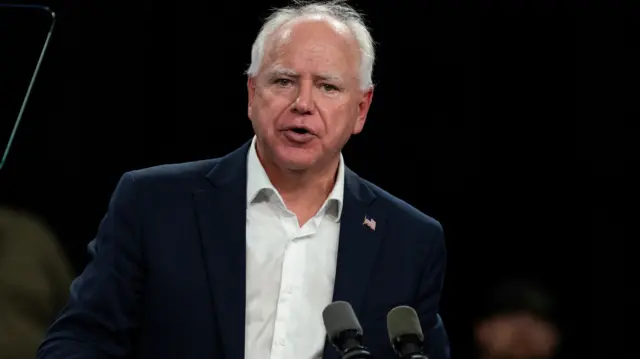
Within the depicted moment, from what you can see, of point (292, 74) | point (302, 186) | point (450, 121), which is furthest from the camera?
point (450, 121)

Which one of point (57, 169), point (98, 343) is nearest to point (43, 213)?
point (57, 169)

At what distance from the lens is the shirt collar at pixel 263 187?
2.23 m

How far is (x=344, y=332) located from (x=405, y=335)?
0.30 feet

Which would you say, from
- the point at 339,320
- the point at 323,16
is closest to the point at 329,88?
the point at 323,16

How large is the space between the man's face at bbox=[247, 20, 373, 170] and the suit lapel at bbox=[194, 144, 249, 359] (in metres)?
0.12

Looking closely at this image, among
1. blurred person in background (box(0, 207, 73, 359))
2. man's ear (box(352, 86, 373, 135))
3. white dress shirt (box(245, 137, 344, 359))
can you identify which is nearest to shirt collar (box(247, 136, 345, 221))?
white dress shirt (box(245, 137, 344, 359))

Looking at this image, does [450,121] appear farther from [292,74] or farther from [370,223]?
[292,74]

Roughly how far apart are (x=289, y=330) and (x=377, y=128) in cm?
127

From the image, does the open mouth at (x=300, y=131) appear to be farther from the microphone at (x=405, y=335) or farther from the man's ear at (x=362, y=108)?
the microphone at (x=405, y=335)

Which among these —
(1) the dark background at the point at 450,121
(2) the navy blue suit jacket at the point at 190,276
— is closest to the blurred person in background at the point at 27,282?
(1) the dark background at the point at 450,121

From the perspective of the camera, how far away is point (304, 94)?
7.01ft

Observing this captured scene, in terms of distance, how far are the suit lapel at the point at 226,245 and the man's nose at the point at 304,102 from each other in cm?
22

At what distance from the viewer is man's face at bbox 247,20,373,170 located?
215 centimetres

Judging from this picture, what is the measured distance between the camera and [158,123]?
10.1ft
